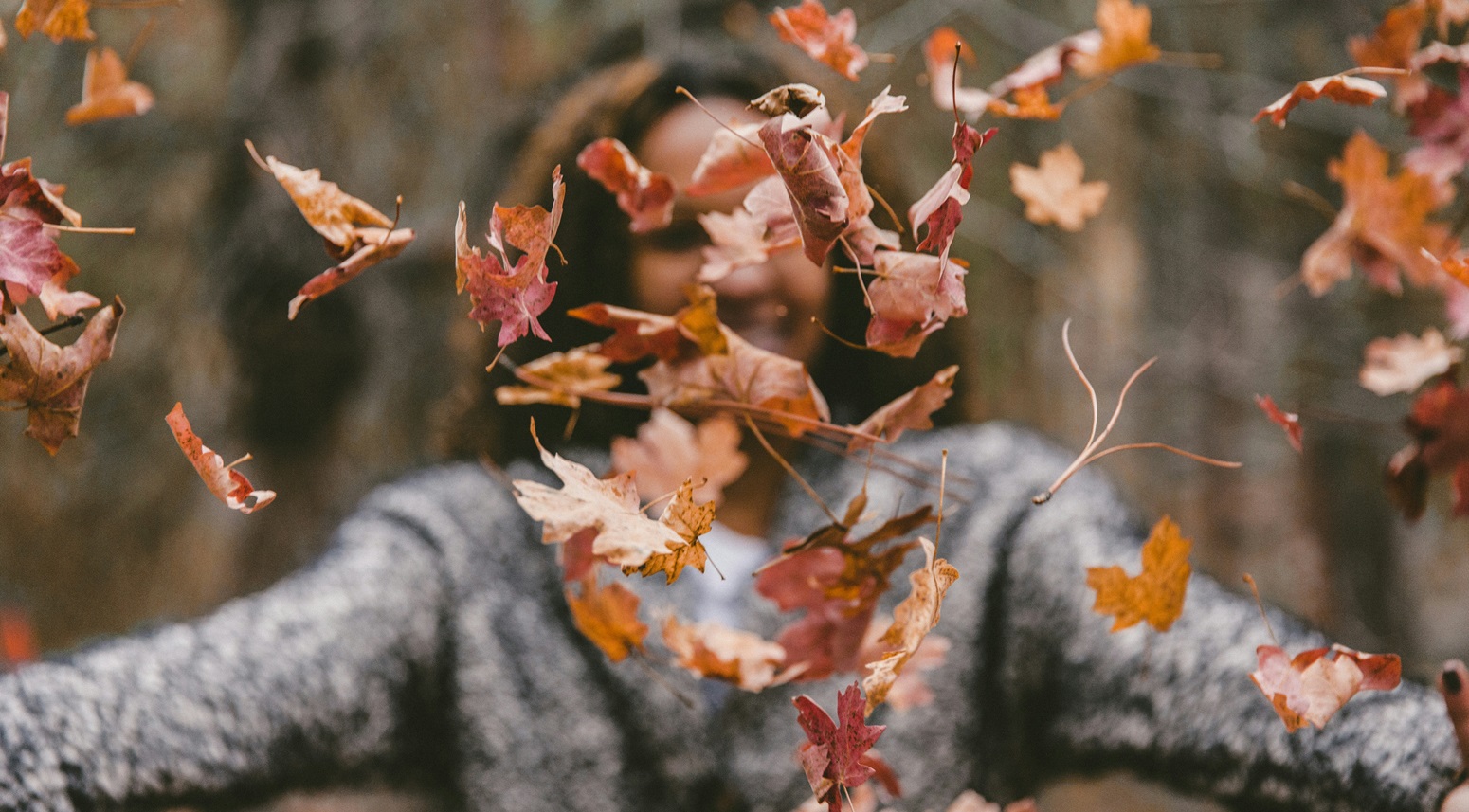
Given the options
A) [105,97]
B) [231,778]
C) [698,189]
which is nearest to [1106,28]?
[698,189]

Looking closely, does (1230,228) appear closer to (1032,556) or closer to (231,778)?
(1032,556)

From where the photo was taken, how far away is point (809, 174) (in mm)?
196

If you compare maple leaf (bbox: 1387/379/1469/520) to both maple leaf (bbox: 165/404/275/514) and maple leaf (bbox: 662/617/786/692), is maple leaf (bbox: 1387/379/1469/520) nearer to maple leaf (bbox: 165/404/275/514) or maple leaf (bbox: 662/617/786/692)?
maple leaf (bbox: 662/617/786/692)

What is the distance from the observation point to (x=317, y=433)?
1.21m

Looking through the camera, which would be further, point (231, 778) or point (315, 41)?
point (315, 41)

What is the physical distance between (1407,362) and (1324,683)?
172 mm

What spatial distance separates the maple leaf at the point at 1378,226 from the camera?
1.13ft

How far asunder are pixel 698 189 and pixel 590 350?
0.06m

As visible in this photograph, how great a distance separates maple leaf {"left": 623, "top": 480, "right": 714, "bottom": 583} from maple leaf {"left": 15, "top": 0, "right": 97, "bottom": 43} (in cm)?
20

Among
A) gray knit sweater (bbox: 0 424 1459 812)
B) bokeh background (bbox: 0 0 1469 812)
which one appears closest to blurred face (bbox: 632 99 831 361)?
gray knit sweater (bbox: 0 424 1459 812)

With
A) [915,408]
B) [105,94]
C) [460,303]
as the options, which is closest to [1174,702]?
[915,408]

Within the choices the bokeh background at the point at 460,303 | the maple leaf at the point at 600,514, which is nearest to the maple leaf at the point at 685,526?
the maple leaf at the point at 600,514

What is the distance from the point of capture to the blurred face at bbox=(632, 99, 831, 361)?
19.8 inches

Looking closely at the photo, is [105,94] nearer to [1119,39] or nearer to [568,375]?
[568,375]
